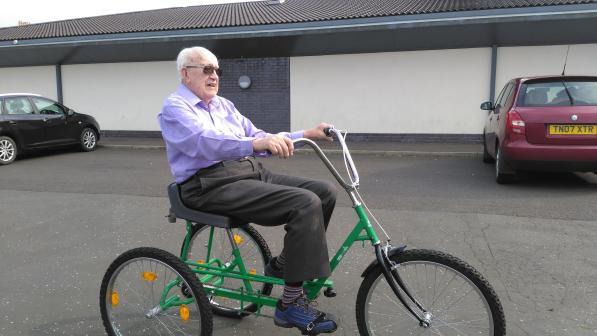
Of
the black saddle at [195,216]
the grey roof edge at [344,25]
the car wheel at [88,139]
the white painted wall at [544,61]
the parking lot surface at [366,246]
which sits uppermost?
the grey roof edge at [344,25]

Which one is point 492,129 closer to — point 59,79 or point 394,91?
point 394,91

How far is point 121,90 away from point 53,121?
449cm

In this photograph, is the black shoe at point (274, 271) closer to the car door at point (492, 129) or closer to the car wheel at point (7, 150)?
the car door at point (492, 129)

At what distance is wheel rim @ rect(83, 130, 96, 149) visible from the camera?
12.6 metres

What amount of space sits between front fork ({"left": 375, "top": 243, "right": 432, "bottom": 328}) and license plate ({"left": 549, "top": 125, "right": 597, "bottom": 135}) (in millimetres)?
5135

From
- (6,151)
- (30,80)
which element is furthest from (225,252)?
(30,80)

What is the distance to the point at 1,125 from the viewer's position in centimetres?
1061

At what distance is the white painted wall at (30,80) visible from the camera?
1664cm

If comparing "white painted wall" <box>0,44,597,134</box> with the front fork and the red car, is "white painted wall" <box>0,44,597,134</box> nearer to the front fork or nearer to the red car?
the red car

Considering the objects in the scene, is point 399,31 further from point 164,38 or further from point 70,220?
point 70,220


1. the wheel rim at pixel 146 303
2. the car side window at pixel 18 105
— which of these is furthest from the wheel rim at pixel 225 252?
the car side window at pixel 18 105

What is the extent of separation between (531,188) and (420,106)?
646 cm

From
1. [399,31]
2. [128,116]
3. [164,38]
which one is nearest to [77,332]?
[399,31]

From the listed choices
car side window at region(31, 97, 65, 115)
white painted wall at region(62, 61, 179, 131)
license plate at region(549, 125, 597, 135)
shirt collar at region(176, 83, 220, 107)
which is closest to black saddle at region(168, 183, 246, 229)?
shirt collar at region(176, 83, 220, 107)
